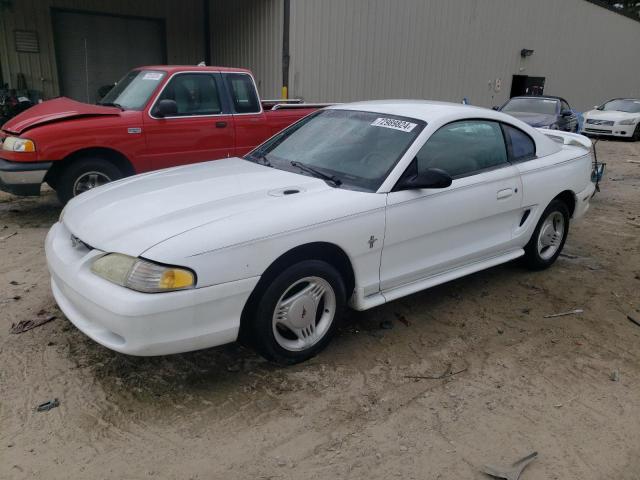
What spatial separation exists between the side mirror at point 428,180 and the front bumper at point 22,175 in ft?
13.5

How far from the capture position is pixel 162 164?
6391 millimetres

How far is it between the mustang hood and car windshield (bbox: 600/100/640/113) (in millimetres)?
7710

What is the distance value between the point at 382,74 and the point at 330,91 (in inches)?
72.5

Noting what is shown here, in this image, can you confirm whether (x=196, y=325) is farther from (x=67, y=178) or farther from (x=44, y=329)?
(x=67, y=178)

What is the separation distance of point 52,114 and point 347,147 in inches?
150

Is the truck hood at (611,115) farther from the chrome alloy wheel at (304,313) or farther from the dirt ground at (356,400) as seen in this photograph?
the chrome alloy wheel at (304,313)

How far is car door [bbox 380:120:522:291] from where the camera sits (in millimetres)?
3561

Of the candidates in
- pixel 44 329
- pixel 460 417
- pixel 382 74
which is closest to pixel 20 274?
pixel 44 329

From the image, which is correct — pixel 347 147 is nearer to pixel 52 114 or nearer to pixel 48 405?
pixel 48 405

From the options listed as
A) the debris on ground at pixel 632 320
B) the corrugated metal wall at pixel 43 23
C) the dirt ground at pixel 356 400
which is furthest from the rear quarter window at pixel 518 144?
the corrugated metal wall at pixel 43 23

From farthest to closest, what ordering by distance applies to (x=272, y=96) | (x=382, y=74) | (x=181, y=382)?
(x=382, y=74) → (x=272, y=96) → (x=181, y=382)

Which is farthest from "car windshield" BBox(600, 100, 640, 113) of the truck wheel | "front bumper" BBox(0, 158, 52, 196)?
"front bumper" BBox(0, 158, 52, 196)

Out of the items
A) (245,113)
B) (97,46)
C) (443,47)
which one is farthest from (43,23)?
(443,47)

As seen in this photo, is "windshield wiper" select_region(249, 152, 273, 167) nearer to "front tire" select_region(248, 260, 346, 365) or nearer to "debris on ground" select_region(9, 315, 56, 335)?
"front tire" select_region(248, 260, 346, 365)
